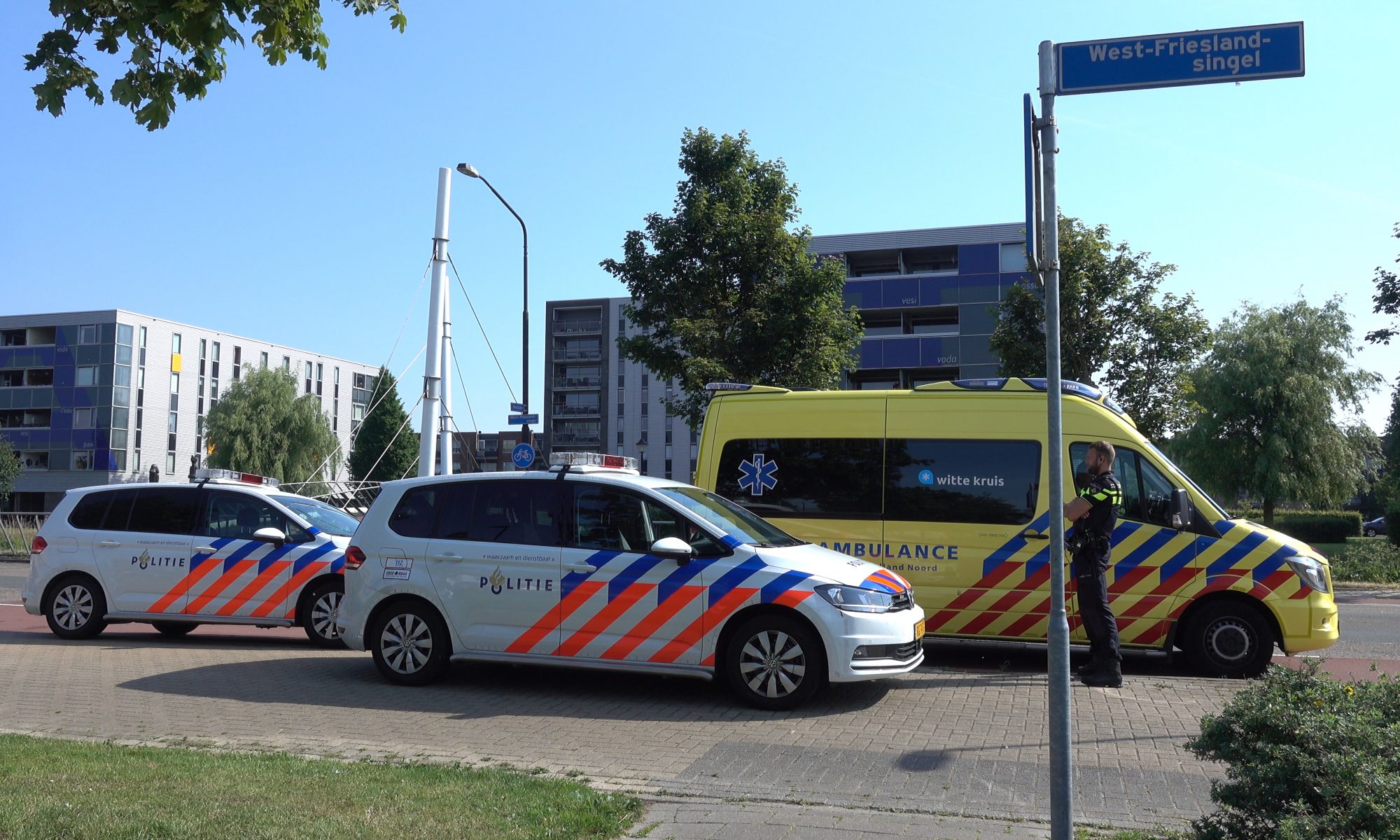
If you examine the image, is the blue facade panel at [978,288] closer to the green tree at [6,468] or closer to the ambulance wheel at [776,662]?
the ambulance wheel at [776,662]

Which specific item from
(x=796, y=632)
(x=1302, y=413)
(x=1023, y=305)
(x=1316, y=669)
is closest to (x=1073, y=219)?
(x=1023, y=305)

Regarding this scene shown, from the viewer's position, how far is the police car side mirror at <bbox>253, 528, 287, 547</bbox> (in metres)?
11.3

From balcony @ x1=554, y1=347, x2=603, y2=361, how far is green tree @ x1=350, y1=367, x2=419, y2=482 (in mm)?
14547

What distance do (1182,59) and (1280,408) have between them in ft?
117

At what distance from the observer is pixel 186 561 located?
1161 cm

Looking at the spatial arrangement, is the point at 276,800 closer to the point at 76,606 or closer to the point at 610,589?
the point at 610,589

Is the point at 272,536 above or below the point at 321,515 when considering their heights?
below

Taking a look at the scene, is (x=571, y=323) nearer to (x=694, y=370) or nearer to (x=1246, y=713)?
(x=694, y=370)

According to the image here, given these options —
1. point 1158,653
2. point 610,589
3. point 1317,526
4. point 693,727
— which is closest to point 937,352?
point 1317,526

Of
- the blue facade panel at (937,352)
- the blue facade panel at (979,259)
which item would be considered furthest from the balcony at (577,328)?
the blue facade panel at (979,259)

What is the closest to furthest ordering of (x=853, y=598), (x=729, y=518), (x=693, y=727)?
(x=693, y=727) < (x=853, y=598) < (x=729, y=518)

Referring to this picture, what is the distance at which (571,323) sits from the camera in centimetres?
9781

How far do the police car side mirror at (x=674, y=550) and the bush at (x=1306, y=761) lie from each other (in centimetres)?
Answer: 406

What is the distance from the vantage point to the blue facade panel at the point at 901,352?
5416 centimetres
